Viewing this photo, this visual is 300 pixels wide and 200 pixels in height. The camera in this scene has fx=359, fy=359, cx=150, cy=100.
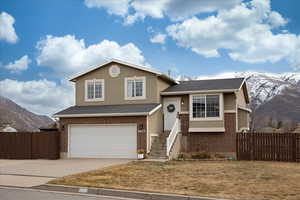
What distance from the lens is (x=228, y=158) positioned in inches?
821

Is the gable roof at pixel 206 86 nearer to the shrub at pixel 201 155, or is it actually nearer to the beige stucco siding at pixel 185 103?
the beige stucco siding at pixel 185 103

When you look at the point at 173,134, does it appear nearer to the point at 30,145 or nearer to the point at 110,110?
the point at 110,110

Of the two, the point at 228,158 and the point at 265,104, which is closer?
the point at 228,158

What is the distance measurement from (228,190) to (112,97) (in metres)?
14.4

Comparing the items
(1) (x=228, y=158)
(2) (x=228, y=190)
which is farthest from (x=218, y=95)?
(2) (x=228, y=190)

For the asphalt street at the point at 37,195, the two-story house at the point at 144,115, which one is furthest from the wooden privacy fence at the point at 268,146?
the asphalt street at the point at 37,195

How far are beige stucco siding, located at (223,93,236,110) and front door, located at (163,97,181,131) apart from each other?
118 inches

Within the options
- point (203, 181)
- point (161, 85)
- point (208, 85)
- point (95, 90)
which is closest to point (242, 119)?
point (208, 85)

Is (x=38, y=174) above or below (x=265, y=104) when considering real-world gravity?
below

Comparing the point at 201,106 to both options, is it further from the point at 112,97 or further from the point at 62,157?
the point at 62,157

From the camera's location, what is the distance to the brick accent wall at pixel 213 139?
845 inches

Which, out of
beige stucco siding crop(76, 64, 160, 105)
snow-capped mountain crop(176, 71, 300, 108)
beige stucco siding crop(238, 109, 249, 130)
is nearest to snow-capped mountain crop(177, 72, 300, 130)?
snow-capped mountain crop(176, 71, 300, 108)

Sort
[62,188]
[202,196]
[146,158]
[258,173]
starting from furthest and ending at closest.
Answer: [146,158], [258,173], [62,188], [202,196]

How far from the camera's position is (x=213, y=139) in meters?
22.0
